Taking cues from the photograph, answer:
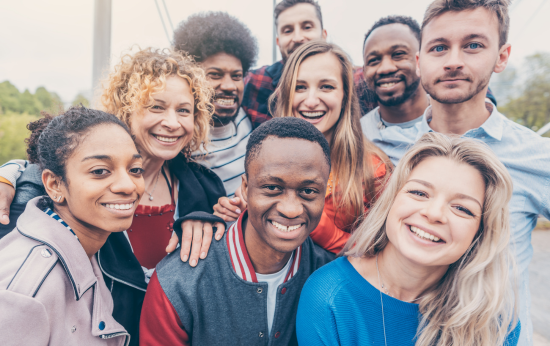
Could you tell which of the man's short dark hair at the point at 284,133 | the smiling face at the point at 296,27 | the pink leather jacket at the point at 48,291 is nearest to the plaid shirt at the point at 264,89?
the smiling face at the point at 296,27

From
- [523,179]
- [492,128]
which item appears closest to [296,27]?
[492,128]

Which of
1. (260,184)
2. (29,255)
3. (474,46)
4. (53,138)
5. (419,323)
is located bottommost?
(419,323)

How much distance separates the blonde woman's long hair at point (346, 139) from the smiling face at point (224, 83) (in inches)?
19.9

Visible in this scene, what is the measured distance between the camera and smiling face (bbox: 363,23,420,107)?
116 inches

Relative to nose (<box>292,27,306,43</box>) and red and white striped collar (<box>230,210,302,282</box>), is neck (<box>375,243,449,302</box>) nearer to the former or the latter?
red and white striped collar (<box>230,210,302,282</box>)

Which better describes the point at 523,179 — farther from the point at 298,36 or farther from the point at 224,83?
the point at 298,36

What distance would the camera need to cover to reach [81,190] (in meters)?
1.49

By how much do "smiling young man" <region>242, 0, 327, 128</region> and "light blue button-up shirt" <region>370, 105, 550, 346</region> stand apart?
1.95 meters

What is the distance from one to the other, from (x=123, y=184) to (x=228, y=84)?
5.15 ft

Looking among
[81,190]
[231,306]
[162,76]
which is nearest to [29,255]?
[81,190]

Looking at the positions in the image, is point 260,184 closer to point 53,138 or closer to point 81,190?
point 81,190

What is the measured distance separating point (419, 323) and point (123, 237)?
1743 mm

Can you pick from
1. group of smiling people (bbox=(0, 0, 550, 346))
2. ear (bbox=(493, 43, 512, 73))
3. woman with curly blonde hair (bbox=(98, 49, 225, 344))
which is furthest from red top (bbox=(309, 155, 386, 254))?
ear (bbox=(493, 43, 512, 73))

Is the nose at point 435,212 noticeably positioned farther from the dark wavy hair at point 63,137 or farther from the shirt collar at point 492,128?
the dark wavy hair at point 63,137
